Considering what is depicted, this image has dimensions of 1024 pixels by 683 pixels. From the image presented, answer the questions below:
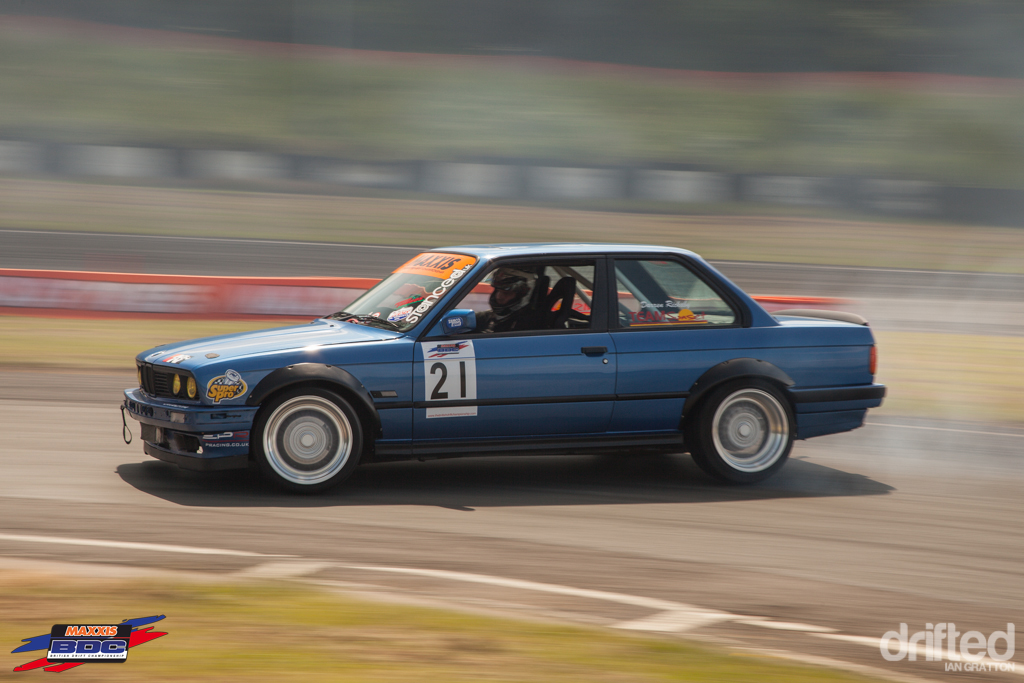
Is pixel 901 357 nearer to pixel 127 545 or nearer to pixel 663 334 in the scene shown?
pixel 663 334

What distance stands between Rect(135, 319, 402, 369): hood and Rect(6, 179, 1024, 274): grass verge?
57.9 ft

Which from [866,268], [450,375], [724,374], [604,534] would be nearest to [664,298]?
[724,374]

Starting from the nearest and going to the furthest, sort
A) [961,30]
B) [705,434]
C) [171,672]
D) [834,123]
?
[171,672] → [705,434] → [834,123] → [961,30]

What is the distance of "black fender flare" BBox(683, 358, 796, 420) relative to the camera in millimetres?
6301

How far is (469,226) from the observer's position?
26.0 m

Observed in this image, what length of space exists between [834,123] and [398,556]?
37709mm

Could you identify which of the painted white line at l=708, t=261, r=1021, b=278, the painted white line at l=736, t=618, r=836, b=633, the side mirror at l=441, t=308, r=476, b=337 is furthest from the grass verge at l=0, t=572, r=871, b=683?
the painted white line at l=708, t=261, r=1021, b=278

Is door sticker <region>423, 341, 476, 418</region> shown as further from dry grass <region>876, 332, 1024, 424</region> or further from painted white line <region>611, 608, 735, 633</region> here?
dry grass <region>876, 332, 1024, 424</region>

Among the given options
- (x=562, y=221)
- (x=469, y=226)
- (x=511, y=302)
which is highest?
(x=562, y=221)

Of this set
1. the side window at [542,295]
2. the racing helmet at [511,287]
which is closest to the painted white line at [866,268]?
the side window at [542,295]

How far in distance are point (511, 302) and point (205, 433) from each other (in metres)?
1.98

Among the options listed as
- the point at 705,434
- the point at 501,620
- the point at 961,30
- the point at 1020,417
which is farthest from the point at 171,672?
the point at 961,30

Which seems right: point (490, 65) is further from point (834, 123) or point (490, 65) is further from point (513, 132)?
point (834, 123)

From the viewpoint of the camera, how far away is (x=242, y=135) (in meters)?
34.3
